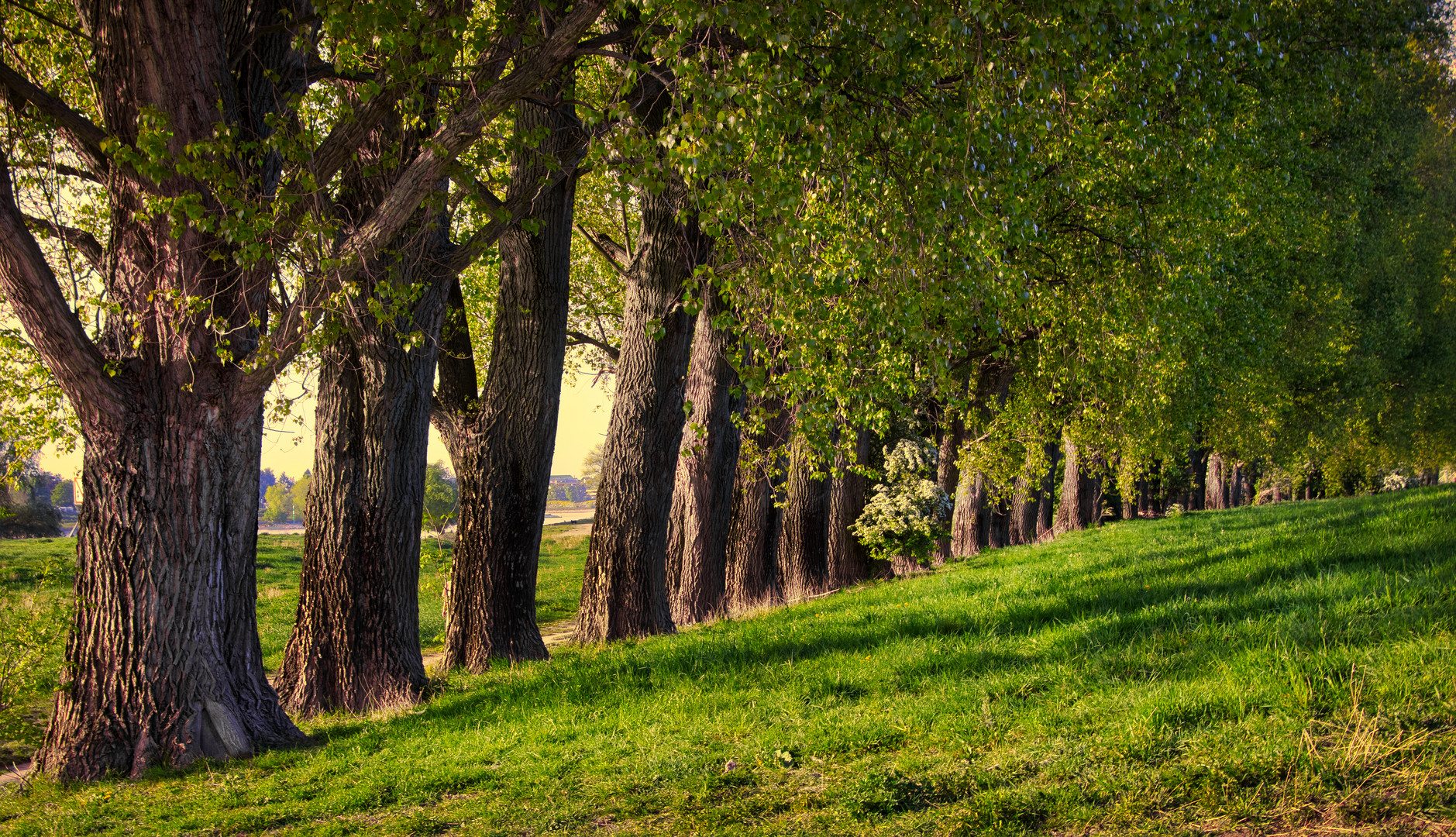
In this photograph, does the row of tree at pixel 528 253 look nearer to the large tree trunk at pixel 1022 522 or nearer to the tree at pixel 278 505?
the large tree trunk at pixel 1022 522

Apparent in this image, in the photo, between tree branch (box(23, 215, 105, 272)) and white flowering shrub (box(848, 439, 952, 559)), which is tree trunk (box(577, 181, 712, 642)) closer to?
tree branch (box(23, 215, 105, 272))

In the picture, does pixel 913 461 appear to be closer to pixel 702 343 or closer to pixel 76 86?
pixel 702 343

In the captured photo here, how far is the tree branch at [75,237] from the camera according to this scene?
319 inches

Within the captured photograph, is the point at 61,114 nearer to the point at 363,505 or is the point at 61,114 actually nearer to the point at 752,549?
the point at 363,505

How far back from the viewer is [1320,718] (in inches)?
190

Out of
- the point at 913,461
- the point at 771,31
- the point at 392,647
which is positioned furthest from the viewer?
the point at 913,461

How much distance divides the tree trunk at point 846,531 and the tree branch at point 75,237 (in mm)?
13454

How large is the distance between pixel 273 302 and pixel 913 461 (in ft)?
44.2

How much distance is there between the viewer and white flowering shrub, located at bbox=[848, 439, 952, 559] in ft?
58.5

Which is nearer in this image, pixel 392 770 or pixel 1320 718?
pixel 1320 718

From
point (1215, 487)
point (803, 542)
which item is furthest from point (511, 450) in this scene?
point (1215, 487)

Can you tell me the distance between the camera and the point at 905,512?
58.5ft

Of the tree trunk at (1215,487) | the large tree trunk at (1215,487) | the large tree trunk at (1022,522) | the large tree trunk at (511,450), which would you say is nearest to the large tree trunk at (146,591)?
the large tree trunk at (511,450)

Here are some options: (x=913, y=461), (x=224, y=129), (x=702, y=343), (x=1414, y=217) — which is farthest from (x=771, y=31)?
(x=1414, y=217)
